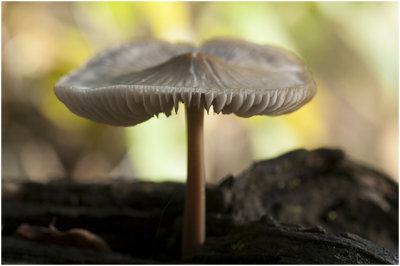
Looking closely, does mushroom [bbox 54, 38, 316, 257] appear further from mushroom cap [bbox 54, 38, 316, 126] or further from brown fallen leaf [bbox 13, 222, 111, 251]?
brown fallen leaf [bbox 13, 222, 111, 251]

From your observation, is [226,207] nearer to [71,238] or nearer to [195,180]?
[195,180]

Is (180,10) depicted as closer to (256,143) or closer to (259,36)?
(259,36)

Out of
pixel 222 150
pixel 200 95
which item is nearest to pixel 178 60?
pixel 200 95

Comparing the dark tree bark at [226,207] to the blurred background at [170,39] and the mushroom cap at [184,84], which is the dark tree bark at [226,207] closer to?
the mushroom cap at [184,84]

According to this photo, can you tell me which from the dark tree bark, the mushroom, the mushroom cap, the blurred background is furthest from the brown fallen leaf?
the blurred background

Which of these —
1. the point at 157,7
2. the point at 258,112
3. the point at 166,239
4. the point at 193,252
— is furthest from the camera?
the point at 157,7

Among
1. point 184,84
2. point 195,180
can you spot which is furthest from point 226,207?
point 184,84
